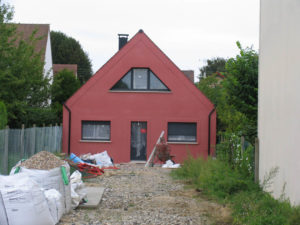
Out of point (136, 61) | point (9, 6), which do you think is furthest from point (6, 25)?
point (136, 61)

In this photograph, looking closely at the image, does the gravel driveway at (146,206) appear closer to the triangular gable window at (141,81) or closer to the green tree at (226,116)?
the green tree at (226,116)

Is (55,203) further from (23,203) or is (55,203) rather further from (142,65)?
(142,65)

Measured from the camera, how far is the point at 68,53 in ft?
163

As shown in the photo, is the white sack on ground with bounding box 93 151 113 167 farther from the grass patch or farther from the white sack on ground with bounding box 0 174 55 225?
the white sack on ground with bounding box 0 174 55 225

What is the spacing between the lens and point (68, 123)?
21.0 m

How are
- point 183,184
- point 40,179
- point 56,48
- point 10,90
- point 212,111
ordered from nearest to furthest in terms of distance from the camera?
point 40,179 → point 183,184 → point 10,90 → point 212,111 → point 56,48

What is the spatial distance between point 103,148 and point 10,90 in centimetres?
499

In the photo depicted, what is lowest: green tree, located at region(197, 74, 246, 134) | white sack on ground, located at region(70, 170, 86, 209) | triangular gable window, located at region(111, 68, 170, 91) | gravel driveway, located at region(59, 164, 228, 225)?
gravel driveway, located at region(59, 164, 228, 225)

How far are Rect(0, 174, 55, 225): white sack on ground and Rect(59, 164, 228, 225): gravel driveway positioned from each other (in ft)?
2.24

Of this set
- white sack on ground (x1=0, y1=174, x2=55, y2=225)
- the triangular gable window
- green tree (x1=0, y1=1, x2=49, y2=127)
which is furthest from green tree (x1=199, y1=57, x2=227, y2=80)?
white sack on ground (x1=0, y1=174, x2=55, y2=225)

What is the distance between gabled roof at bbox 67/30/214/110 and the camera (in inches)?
826

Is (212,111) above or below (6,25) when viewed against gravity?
below

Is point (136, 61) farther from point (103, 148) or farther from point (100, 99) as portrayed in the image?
point (103, 148)

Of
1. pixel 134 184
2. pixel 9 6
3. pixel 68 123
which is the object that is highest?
pixel 9 6
